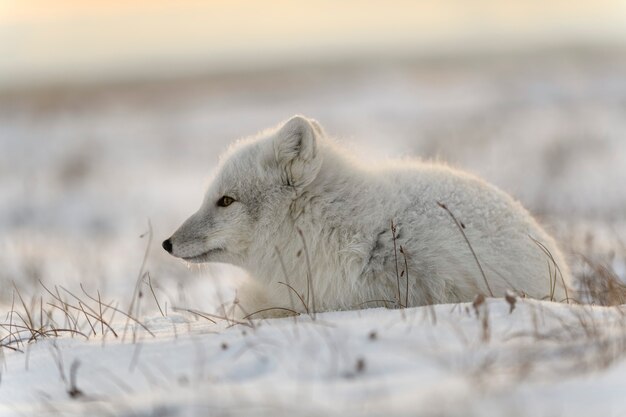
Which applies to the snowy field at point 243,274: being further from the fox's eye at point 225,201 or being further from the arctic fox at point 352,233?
the fox's eye at point 225,201

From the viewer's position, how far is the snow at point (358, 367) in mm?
2570

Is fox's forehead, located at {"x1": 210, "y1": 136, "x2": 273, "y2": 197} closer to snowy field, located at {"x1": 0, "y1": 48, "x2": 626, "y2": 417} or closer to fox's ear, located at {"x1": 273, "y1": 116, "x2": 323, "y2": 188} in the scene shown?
fox's ear, located at {"x1": 273, "y1": 116, "x2": 323, "y2": 188}

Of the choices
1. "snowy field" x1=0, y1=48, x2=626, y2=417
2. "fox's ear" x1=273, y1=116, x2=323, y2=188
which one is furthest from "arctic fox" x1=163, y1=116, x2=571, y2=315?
"snowy field" x1=0, y1=48, x2=626, y2=417

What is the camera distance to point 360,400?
2600mm

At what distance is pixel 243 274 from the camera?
5.91m

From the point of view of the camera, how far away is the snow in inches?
101

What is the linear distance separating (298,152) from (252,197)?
1.21 ft

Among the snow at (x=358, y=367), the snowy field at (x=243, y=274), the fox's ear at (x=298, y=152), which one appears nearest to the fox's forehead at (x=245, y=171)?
the fox's ear at (x=298, y=152)

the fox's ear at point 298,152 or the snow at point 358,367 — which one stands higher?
the fox's ear at point 298,152

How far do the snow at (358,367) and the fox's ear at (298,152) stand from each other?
0.96 m

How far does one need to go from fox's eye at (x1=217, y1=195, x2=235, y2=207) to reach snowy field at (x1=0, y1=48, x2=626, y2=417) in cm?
62

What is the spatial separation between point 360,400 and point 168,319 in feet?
7.65

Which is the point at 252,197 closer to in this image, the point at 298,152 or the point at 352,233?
the point at 298,152

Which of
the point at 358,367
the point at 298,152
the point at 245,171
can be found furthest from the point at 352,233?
Result: the point at 358,367
